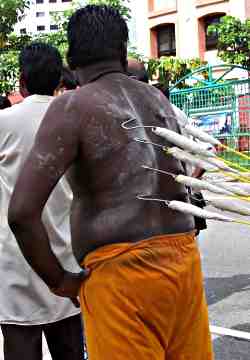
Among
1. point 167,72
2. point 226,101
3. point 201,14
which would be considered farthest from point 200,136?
point 201,14

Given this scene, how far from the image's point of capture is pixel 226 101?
12219mm

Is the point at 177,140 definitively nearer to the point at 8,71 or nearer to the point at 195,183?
the point at 195,183

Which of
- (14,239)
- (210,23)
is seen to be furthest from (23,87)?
(210,23)

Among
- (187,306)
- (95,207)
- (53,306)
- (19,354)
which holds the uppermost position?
(95,207)

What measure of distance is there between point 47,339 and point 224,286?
9.42ft

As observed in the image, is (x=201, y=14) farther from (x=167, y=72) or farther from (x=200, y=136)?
(x=200, y=136)

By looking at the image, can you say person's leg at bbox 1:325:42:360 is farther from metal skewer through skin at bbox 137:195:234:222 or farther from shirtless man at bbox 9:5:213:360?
metal skewer through skin at bbox 137:195:234:222

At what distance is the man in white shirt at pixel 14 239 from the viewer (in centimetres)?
280

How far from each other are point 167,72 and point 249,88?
1080 cm

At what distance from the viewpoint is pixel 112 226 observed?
6.59 feet

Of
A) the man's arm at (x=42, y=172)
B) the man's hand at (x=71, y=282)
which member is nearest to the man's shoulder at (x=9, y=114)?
the man's arm at (x=42, y=172)

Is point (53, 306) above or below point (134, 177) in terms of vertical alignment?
below

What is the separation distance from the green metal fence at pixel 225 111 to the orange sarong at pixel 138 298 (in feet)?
31.3

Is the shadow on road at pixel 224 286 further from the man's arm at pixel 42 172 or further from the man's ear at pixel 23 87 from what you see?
the man's arm at pixel 42 172
